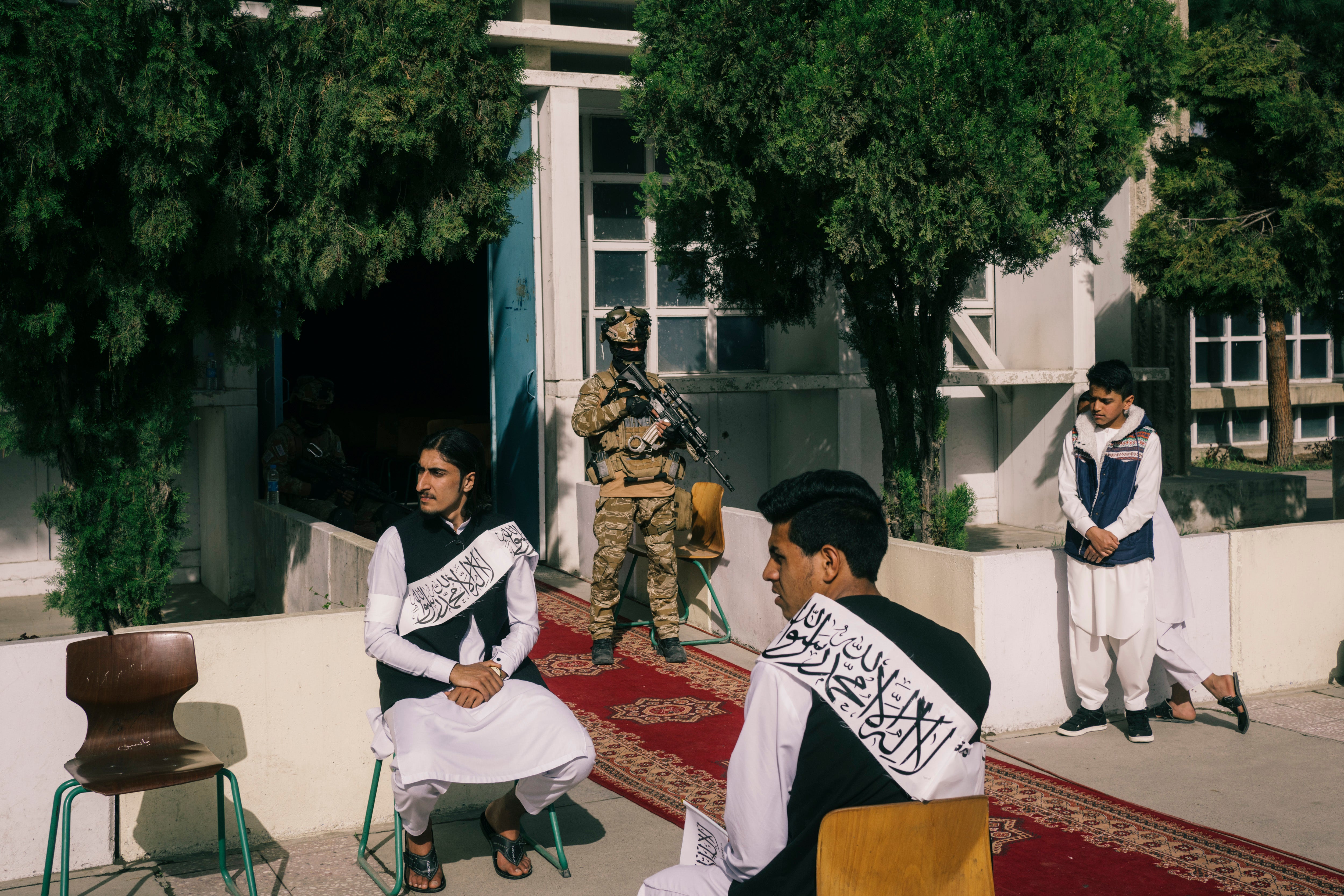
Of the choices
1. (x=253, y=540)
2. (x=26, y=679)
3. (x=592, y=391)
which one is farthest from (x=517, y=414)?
(x=26, y=679)

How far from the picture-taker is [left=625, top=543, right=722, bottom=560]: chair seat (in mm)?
7801

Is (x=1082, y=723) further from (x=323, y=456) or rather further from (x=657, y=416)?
(x=323, y=456)

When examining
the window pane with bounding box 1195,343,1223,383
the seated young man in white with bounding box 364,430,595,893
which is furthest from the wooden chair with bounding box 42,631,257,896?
the window pane with bounding box 1195,343,1223,383

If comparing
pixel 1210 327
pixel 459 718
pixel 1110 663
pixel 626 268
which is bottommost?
pixel 1110 663

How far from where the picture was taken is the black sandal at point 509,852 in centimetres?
433

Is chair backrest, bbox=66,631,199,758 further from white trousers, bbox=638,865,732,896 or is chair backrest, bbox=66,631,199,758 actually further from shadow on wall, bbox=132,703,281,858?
white trousers, bbox=638,865,732,896

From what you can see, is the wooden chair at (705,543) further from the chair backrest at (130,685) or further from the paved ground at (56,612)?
the chair backrest at (130,685)

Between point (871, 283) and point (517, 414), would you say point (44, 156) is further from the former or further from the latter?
point (517, 414)

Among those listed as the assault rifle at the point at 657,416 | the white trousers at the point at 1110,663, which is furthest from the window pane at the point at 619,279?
the white trousers at the point at 1110,663

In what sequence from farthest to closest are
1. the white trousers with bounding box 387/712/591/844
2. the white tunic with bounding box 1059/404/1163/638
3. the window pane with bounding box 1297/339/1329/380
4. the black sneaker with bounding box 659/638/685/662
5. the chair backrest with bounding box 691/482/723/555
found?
the window pane with bounding box 1297/339/1329/380
the chair backrest with bounding box 691/482/723/555
the black sneaker with bounding box 659/638/685/662
the white tunic with bounding box 1059/404/1163/638
the white trousers with bounding box 387/712/591/844

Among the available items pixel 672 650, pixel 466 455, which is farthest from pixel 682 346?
pixel 466 455

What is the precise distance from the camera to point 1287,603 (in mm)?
7043

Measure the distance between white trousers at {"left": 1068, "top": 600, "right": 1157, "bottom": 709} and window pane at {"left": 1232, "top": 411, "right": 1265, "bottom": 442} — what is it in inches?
601

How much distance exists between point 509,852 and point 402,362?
40.9 ft
